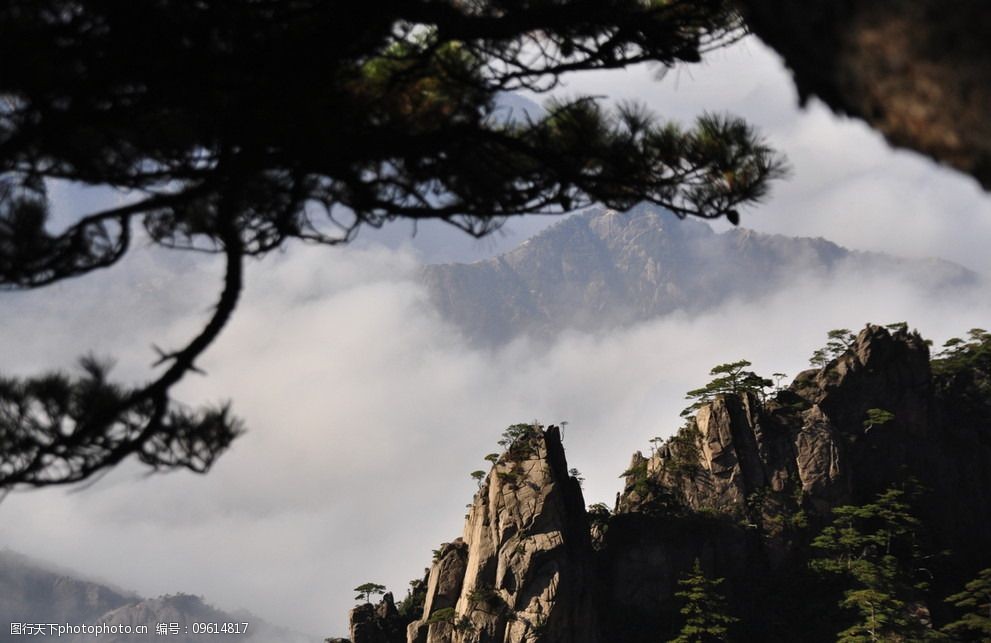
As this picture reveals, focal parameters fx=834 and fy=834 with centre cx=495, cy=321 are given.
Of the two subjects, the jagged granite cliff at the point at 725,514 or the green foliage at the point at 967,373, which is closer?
the jagged granite cliff at the point at 725,514

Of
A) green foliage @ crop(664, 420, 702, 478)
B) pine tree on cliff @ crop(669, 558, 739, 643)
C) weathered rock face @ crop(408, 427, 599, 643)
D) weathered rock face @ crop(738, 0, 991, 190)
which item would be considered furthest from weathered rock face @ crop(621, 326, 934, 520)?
weathered rock face @ crop(738, 0, 991, 190)

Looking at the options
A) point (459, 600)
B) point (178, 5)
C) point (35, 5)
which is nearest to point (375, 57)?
point (178, 5)

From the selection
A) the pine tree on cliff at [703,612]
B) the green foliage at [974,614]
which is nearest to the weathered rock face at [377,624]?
the pine tree on cliff at [703,612]

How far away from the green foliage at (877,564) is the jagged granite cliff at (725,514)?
109 centimetres

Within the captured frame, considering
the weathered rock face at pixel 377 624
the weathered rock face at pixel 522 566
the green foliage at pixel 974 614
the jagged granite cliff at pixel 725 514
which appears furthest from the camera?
the weathered rock face at pixel 377 624

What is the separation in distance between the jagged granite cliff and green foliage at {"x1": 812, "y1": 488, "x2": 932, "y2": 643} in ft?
3.58

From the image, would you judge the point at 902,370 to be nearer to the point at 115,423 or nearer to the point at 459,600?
the point at 459,600

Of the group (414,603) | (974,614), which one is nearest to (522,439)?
(414,603)

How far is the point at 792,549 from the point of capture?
115 feet

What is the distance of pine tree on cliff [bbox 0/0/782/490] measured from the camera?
3721 millimetres

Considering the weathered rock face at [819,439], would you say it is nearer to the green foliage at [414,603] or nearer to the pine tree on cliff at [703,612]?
the pine tree on cliff at [703,612]

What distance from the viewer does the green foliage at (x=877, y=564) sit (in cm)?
2952

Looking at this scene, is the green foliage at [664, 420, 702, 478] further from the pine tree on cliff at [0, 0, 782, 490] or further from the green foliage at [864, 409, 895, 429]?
the pine tree on cliff at [0, 0, 782, 490]

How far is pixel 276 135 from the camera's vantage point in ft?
12.9
